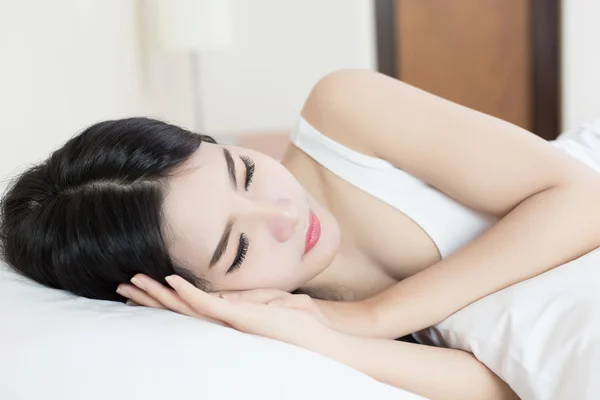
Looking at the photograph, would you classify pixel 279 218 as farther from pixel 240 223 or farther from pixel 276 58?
pixel 276 58

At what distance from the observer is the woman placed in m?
0.99

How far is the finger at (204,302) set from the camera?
37.0 inches

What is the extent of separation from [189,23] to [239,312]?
2.12 metres

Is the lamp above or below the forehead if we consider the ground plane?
above

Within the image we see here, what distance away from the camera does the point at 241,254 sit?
3.49 feet

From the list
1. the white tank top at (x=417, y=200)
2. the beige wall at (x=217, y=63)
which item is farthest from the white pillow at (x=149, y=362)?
the beige wall at (x=217, y=63)

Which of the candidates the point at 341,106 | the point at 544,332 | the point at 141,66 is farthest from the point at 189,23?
the point at 544,332

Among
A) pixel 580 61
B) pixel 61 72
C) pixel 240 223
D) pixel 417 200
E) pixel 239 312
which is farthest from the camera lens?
pixel 580 61

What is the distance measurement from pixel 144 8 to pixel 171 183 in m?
2.26

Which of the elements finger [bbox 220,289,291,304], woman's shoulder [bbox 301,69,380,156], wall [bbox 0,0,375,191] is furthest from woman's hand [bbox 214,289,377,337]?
wall [bbox 0,0,375,191]

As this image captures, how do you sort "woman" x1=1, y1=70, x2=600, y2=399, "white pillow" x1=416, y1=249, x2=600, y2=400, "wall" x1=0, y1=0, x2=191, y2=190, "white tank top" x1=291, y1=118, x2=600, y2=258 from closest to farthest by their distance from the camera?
"white pillow" x1=416, y1=249, x2=600, y2=400 → "woman" x1=1, y1=70, x2=600, y2=399 → "white tank top" x1=291, y1=118, x2=600, y2=258 → "wall" x1=0, y1=0, x2=191, y2=190

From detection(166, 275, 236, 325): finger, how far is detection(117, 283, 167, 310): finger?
46 mm

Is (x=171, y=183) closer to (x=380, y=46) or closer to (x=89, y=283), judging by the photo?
(x=89, y=283)

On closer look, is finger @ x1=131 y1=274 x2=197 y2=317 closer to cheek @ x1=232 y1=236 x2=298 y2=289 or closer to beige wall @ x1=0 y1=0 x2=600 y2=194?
cheek @ x1=232 y1=236 x2=298 y2=289
